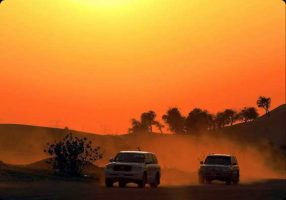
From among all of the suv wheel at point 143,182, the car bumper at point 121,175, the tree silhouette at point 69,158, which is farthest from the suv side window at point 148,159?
the tree silhouette at point 69,158

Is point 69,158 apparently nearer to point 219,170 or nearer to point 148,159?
point 219,170

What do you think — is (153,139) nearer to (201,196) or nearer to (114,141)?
(114,141)

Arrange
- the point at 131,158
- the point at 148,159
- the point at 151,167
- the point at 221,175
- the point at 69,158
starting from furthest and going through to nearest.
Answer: the point at 69,158, the point at 221,175, the point at 148,159, the point at 151,167, the point at 131,158

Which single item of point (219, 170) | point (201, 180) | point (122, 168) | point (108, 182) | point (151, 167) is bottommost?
point (108, 182)

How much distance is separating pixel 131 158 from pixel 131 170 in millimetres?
1294

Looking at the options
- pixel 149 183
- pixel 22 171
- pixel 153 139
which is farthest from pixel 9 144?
pixel 149 183

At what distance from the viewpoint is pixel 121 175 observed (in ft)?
153

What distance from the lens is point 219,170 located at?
57.0 metres

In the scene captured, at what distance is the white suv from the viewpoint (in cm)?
4678

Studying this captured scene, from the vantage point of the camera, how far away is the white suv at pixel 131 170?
153 feet

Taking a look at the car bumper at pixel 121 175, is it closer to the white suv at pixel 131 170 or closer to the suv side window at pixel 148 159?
the white suv at pixel 131 170

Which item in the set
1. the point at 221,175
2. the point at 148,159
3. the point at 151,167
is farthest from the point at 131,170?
the point at 221,175

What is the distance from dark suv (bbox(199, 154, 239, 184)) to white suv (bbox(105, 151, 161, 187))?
873 cm

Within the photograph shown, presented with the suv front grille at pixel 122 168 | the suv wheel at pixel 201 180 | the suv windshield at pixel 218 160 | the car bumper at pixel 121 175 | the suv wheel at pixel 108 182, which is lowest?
the suv wheel at pixel 108 182
